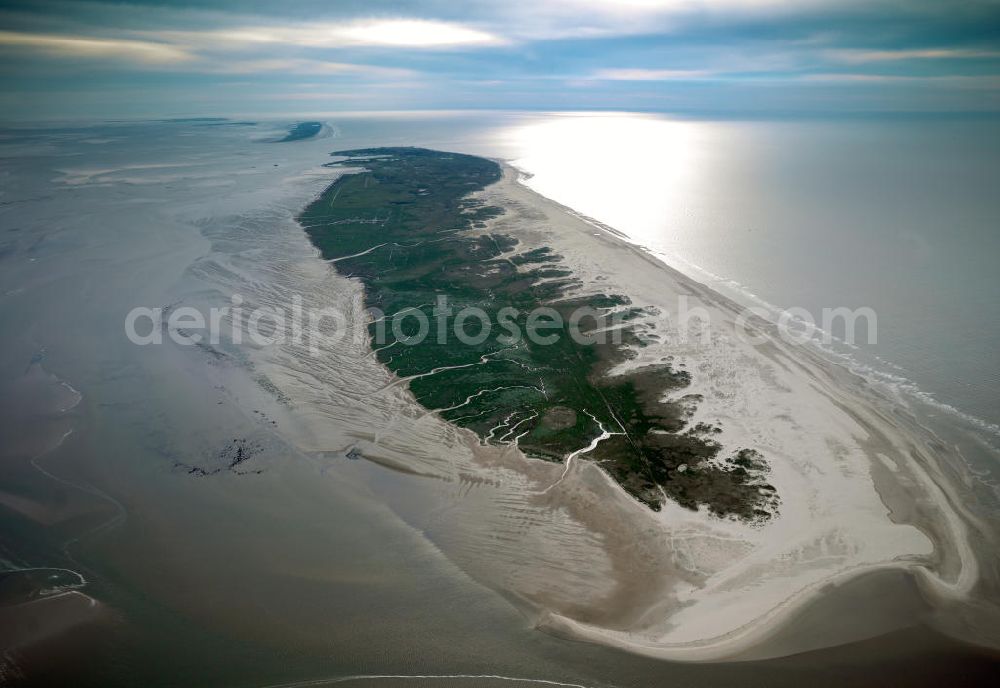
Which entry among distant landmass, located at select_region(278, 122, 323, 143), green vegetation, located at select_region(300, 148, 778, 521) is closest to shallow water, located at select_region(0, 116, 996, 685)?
green vegetation, located at select_region(300, 148, 778, 521)

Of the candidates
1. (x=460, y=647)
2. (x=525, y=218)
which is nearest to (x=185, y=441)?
(x=460, y=647)

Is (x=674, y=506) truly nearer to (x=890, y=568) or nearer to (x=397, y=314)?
(x=890, y=568)

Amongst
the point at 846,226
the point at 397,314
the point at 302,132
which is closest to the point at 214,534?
the point at 397,314

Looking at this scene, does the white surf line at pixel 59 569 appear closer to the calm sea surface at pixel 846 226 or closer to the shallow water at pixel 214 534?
the shallow water at pixel 214 534

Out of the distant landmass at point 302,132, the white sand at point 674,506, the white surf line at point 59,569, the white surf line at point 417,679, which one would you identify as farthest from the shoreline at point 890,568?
the distant landmass at point 302,132

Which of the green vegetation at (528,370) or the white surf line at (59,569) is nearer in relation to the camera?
the white surf line at (59,569)

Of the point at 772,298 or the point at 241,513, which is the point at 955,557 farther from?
the point at 241,513

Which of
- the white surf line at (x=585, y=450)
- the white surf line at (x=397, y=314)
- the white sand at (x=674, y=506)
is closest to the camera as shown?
the white sand at (x=674, y=506)

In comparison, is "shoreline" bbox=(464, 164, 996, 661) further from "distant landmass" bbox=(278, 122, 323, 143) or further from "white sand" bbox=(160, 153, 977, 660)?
"distant landmass" bbox=(278, 122, 323, 143)
